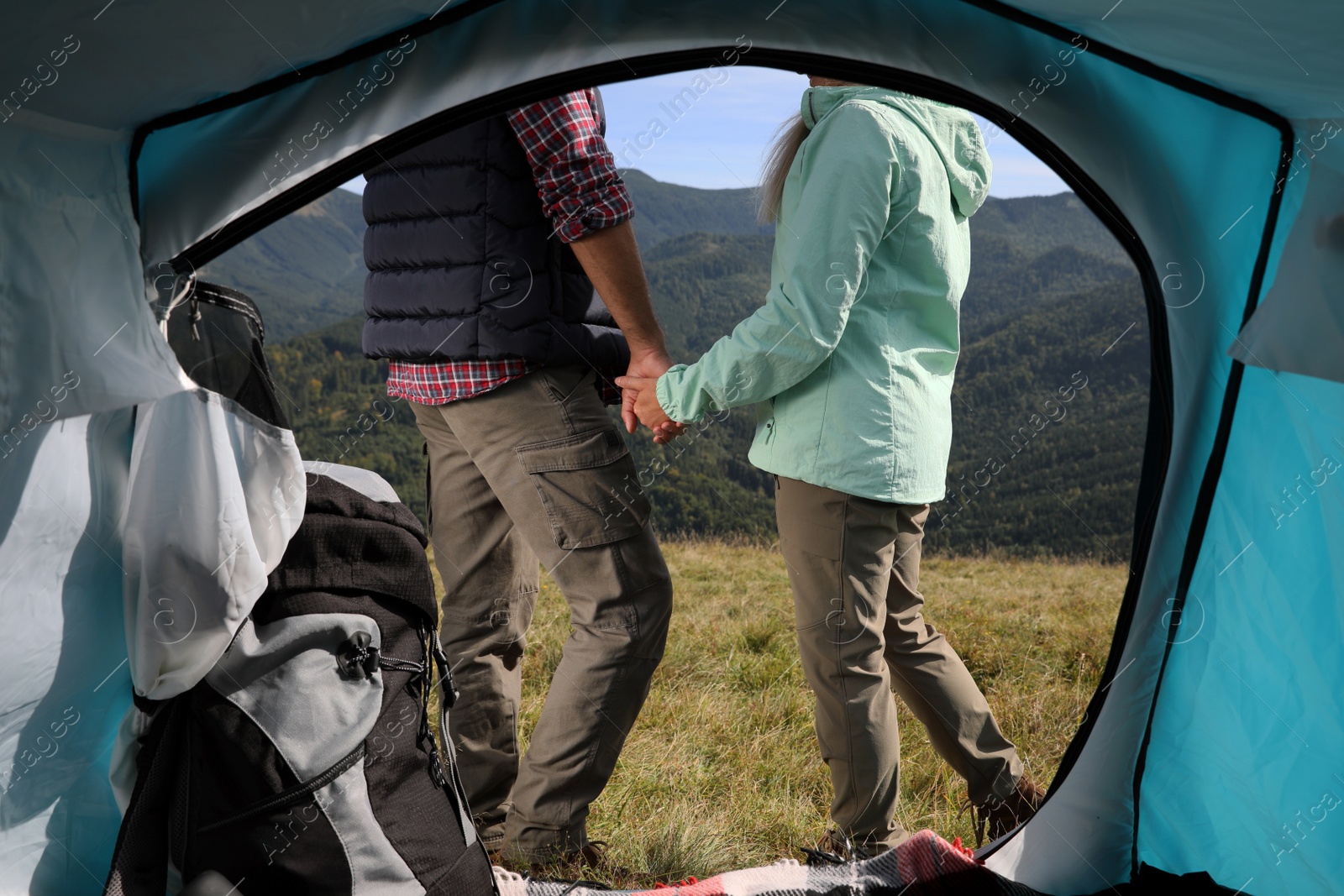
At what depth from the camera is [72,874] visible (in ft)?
4.73

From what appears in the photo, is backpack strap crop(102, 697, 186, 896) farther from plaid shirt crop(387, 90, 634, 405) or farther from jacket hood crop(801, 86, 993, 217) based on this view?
jacket hood crop(801, 86, 993, 217)

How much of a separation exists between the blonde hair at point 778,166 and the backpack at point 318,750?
3.27 ft

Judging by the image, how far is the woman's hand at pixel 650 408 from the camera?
1.93m

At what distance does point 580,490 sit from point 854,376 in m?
0.57

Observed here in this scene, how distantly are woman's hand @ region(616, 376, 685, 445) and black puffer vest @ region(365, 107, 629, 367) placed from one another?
94mm

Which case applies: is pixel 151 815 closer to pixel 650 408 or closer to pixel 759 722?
pixel 650 408

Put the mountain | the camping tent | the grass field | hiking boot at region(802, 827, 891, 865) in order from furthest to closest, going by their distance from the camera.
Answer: the mountain
the grass field
hiking boot at region(802, 827, 891, 865)
the camping tent

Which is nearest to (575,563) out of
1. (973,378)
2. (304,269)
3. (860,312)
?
(860,312)

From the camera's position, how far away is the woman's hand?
1929mm

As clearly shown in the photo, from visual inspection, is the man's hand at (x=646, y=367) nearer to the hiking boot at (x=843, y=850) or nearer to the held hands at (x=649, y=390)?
the held hands at (x=649, y=390)

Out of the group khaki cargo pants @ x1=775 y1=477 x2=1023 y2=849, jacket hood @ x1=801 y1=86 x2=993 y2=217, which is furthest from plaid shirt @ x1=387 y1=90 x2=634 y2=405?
khaki cargo pants @ x1=775 y1=477 x2=1023 y2=849

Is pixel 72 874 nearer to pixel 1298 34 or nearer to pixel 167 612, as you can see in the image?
pixel 167 612

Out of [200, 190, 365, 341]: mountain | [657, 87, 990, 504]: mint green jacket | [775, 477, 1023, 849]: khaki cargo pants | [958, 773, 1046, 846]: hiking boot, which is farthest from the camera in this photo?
[200, 190, 365, 341]: mountain

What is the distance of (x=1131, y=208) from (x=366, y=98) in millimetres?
1307
